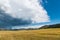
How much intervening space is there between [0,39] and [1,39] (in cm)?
12

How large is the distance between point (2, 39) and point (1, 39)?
12 cm

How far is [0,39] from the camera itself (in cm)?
2252

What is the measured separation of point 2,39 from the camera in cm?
2256

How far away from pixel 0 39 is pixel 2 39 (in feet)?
0.79

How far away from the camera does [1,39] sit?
22516mm
